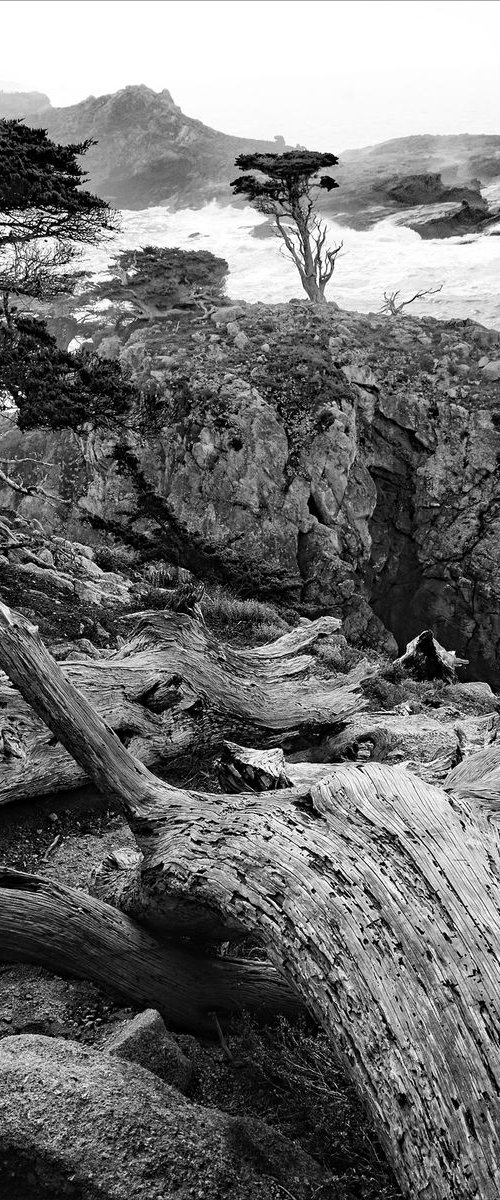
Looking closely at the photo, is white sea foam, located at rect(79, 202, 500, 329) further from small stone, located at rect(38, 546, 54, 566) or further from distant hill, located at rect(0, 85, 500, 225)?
small stone, located at rect(38, 546, 54, 566)

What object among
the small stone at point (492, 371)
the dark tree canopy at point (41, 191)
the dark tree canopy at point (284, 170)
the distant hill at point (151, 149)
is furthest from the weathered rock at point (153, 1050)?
the distant hill at point (151, 149)

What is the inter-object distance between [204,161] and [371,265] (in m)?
37.9

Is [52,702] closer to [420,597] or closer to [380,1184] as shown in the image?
[380,1184]

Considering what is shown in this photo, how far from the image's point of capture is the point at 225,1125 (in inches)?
97.6

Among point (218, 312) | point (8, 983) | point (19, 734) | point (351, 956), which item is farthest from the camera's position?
point (218, 312)

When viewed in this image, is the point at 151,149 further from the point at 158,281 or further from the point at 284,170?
the point at 284,170

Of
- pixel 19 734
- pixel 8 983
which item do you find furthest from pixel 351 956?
pixel 19 734

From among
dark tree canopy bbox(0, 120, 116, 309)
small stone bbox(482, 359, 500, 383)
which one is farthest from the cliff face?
dark tree canopy bbox(0, 120, 116, 309)

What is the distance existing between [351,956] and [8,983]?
1.72 metres

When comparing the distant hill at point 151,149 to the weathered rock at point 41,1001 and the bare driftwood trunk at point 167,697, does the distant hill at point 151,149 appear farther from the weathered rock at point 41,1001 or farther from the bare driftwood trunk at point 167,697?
the weathered rock at point 41,1001

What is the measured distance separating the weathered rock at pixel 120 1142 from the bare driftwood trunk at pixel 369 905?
1.47 feet

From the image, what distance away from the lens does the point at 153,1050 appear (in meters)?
2.84

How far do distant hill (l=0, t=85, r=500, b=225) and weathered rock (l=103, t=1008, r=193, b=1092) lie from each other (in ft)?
202

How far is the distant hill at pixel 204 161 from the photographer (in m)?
58.6
